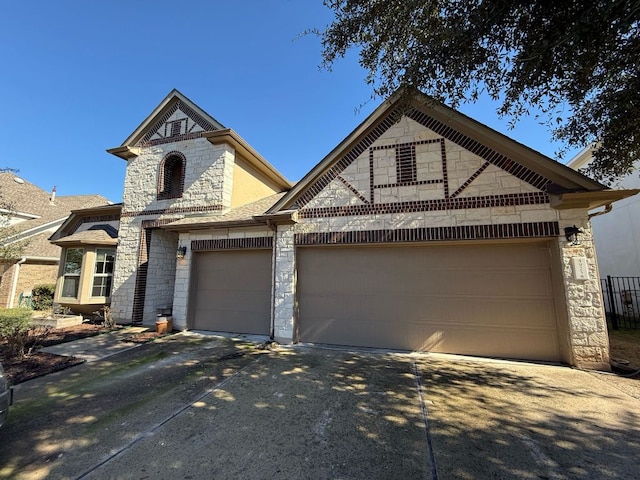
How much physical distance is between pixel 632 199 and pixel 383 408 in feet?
47.8

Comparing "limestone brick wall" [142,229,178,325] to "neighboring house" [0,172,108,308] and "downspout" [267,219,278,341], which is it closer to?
"downspout" [267,219,278,341]

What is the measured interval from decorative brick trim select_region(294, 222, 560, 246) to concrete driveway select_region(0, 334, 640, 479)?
2.79 m

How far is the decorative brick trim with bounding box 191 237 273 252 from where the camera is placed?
28.0 feet

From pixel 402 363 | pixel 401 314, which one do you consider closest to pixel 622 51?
pixel 401 314

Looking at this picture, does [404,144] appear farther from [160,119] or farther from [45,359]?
[160,119]

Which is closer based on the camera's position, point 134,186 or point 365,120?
point 365,120

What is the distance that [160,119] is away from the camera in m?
11.9

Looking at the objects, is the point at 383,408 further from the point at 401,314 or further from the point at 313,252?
the point at 313,252

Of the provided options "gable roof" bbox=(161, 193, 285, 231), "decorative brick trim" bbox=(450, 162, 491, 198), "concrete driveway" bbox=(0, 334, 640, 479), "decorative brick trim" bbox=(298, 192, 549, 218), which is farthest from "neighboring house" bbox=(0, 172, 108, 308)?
"decorative brick trim" bbox=(450, 162, 491, 198)

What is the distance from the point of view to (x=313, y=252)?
7.99 metres

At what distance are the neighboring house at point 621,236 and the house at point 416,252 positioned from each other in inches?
314

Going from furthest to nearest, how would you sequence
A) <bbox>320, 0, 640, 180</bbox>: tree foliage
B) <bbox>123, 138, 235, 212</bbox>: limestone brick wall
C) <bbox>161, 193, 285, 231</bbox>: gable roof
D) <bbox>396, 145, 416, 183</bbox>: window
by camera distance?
<bbox>123, 138, 235, 212</bbox>: limestone brick wall → <bbox>161, 193, 285, 231</bbox>: gable roof → <bbox>396, 145, 416, 183</bbox>: window → <bbox>320, 0, 640, 180</bbox>: tree foliage

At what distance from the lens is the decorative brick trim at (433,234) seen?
6.26 m

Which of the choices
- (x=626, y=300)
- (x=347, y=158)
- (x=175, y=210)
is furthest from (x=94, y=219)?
(x=626, y=300)
